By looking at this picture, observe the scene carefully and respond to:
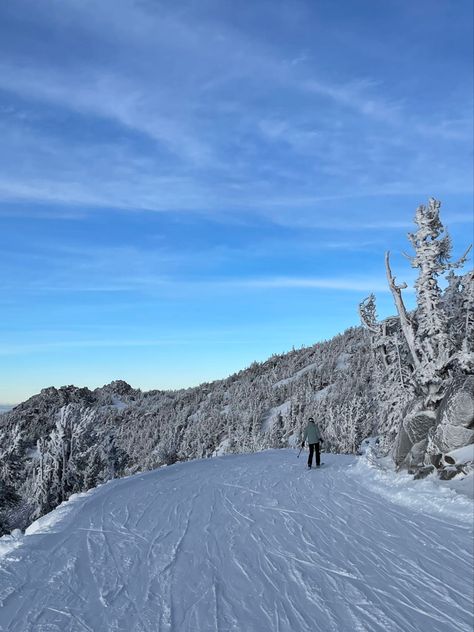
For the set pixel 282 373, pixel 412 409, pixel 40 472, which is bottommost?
pixel 40 472

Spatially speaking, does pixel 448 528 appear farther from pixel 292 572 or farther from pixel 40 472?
pixel 40 472

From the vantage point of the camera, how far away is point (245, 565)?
6.57m

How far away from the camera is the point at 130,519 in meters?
9.27

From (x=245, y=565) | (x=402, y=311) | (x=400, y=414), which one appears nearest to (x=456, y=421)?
(x=400, y=414)

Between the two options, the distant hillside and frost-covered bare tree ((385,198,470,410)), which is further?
frost-covered bare tree ((385,198,470,410))

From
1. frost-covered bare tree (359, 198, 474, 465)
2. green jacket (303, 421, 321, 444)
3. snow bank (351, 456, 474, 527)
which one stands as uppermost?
frost-covered bare tree (359, 198, 474, 465)

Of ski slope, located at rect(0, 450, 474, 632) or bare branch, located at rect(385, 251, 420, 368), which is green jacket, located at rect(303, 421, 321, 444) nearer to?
ski slope, located at rect(0, 450, 474, 632)

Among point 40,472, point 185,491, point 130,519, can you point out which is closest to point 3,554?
point 130,519

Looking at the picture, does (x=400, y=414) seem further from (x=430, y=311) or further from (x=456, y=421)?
(x=456, y=421)

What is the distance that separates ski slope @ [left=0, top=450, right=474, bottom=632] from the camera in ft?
16.1

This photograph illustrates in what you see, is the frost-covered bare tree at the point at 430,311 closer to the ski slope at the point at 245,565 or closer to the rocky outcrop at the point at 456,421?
the rocky outcrop at the point at 456,421

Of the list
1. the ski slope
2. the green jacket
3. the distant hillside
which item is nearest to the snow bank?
the ski slope

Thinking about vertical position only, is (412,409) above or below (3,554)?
above

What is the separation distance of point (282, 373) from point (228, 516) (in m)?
179
